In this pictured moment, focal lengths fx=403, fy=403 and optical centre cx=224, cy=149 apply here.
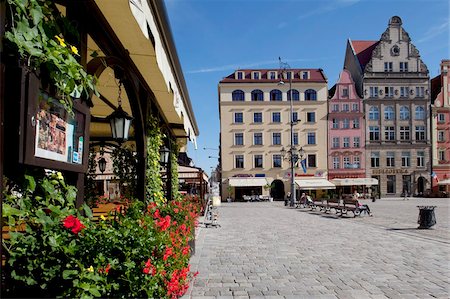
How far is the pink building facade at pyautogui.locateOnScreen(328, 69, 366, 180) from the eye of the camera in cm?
4825

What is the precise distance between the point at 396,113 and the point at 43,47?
2041 inches

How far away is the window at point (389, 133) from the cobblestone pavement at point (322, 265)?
129 feet

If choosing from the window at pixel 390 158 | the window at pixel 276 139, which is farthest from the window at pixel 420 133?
the window at pixel 276 139

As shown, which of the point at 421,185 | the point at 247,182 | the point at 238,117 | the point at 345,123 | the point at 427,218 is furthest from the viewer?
the point at 421,185

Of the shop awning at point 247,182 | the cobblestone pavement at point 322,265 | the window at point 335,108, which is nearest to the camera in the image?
the cobblestone pavement at point 322,265

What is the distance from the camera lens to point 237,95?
4828 centimetres

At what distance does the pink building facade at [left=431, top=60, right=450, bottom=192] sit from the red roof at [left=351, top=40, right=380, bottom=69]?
9.32m

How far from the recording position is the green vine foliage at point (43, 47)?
2365 mm

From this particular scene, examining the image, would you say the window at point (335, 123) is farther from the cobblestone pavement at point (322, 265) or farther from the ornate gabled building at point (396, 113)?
the cobblestone pavement at point (322, 265)

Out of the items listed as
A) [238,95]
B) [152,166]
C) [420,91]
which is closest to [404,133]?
[420,91]

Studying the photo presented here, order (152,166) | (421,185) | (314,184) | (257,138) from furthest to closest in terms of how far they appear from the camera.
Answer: (421,185), (257,138), (314,184), (152,166)

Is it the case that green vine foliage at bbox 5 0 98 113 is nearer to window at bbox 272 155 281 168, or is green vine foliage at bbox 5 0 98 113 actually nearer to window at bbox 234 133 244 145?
window at bbox 234 133 244 145

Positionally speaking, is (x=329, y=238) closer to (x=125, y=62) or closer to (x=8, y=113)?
(x=125, y=62)

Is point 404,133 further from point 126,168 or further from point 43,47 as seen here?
point 43,47
